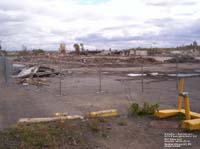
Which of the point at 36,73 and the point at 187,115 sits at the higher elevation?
the point at 187,115

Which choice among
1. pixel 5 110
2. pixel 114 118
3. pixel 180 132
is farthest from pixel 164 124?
pixel 5 110

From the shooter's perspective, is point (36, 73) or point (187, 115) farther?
point (36, 73)

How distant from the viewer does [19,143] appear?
27.1ft

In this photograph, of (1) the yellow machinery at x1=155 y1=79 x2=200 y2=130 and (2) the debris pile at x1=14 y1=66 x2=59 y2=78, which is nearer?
(1) the yellow machinery at x1=155 y1=79 x2=200 y2=130

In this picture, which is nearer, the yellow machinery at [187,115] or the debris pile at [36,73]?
the yellow machinery at [187,115]

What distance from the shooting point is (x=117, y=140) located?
8.83 meters

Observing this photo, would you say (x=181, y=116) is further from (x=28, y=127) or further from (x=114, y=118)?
(x=28, y=127)

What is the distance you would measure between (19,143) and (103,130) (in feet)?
7.61

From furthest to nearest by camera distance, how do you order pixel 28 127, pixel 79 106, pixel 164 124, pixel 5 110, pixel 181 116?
pixel 79 106, pixel 5 110, pixel 181 116, pixel 164 124, pixel 28 127

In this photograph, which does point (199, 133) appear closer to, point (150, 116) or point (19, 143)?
point (150, 116)

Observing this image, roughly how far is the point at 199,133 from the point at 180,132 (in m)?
0.45

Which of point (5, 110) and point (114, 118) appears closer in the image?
point (114, 118)

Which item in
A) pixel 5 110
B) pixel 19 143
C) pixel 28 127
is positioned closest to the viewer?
pixel 19 143

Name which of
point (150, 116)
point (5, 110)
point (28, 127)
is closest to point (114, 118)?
point (150, 116)
